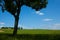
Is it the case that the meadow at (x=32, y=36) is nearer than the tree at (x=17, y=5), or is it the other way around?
the meadow at (x=32, y=36)

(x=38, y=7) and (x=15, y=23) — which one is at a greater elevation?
(x=38, y=7)

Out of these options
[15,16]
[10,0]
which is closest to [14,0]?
[10,0]

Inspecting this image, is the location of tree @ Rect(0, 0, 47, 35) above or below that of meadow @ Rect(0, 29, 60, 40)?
above

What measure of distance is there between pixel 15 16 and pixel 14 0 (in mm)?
3540

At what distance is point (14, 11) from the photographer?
1699 inches

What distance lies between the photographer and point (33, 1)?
4184 cm

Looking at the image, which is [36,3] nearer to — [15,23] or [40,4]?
[40,4]

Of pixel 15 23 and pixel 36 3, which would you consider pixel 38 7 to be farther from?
pixel 15 23

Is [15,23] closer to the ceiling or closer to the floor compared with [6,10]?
closer to the floor

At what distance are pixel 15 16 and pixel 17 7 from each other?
7.29ft

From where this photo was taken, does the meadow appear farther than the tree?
No

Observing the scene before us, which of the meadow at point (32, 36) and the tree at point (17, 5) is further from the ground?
the tree at point (17, 5)

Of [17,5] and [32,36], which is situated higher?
[17,5]

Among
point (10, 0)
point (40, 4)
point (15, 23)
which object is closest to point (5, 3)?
point (10, 0)
